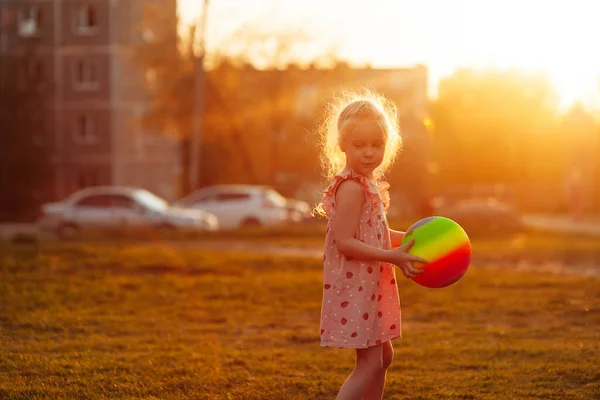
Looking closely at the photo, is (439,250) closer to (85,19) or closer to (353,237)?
(353,237)

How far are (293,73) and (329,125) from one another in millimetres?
46159

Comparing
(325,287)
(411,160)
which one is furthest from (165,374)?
(411,160)

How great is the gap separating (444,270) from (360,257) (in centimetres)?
52

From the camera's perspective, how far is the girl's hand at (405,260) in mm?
4711

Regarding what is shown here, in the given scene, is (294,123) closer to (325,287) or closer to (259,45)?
(259,45)

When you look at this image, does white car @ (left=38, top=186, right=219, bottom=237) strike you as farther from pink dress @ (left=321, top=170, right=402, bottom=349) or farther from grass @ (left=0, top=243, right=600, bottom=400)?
pink dress @ (left=321, top=170, right=402, bottom=349)

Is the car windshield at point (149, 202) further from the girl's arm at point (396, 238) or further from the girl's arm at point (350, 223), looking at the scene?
the girl's arm at point (350, 223)

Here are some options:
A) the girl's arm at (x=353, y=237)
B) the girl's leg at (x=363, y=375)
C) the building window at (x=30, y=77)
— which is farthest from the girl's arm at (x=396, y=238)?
the building window at (x=30, y=77)

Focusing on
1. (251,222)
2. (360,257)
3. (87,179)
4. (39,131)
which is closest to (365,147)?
(360,257)

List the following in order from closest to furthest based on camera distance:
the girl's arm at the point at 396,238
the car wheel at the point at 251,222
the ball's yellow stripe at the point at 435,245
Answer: the ball's yellow stripe at the point at 435,245, the girl's arm at the point at 396,238, the car wheel at the point at 251,222

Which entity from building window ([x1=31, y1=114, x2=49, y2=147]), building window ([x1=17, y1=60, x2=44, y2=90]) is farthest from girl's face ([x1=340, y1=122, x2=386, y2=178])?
building window ([x1=17, y1=60, x2=44, y2=90])

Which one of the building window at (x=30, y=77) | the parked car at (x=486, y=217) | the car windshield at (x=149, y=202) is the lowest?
the parked car at (x=486, y=217)

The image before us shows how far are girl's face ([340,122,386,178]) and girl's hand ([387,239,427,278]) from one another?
1.34 ft

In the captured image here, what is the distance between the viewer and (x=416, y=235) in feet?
16.4
